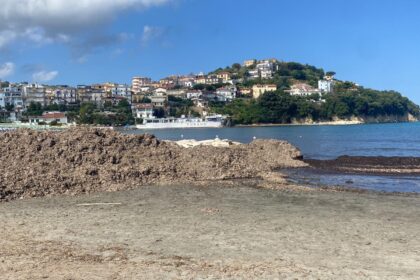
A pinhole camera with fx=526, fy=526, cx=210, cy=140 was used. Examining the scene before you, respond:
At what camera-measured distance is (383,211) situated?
13.8 meters

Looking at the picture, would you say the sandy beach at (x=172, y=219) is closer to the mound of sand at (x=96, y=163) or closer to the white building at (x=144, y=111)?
the mound of sand at (x=96, y=163)

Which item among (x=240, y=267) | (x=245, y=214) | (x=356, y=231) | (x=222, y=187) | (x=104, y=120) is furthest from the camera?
(x=104, y=120)

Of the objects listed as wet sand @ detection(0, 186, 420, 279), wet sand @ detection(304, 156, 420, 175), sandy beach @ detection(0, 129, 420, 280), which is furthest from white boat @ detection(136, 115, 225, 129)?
wet sand @ detection(0, 186, 420, 279)

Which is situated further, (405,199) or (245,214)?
(405,199)

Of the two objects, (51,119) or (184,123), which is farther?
(184,123)

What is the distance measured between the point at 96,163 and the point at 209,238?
1050 cm

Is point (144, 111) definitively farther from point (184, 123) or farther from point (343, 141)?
point (343, 141)

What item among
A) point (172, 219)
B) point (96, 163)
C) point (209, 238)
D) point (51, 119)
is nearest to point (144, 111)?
point (51, 119)

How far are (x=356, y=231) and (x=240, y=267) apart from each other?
389cm

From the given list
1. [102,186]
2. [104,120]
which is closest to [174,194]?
[102,186]

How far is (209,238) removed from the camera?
10102mm

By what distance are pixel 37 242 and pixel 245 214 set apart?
5.22 m

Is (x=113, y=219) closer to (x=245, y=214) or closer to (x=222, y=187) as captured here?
(x=245, y=214)

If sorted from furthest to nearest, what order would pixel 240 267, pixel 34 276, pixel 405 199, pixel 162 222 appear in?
pixel 405 199
pixel 162 222
pixel 240 267
pixel 34 276
